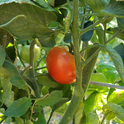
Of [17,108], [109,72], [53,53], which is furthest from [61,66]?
[109,72]

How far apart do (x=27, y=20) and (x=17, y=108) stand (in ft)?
0.55

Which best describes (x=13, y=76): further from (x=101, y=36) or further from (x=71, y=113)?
(x=101, y=36)

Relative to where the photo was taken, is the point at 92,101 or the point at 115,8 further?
the point at 92,101

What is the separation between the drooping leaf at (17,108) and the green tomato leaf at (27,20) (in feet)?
0.41

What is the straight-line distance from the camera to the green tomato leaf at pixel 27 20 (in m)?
0.27

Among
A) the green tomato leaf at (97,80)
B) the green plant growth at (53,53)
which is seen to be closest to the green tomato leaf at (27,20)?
the green plant growth at (53,53)

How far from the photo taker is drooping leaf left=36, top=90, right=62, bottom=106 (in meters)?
0.35

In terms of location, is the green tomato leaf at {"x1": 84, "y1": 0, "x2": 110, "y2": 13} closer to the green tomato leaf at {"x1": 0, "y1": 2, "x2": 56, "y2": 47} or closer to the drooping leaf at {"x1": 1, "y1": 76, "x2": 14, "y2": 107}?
the green tomato leaf at {"x1": 0, "y1": 2, "x2": 56, "y2": 47}

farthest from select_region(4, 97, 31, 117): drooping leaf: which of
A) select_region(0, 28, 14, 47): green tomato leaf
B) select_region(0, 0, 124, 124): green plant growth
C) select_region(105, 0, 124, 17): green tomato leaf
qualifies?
select_region(105, 0, 124, 17): green tomato leaf

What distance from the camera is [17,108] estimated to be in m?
0.32

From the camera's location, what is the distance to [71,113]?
37cm

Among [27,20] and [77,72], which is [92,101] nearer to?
[77,72]

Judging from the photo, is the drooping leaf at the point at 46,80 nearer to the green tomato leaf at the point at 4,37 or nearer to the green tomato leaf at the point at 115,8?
the green tomato leaf at the point at 4,37

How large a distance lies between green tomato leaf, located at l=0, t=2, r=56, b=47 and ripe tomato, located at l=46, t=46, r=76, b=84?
0.09 metres
